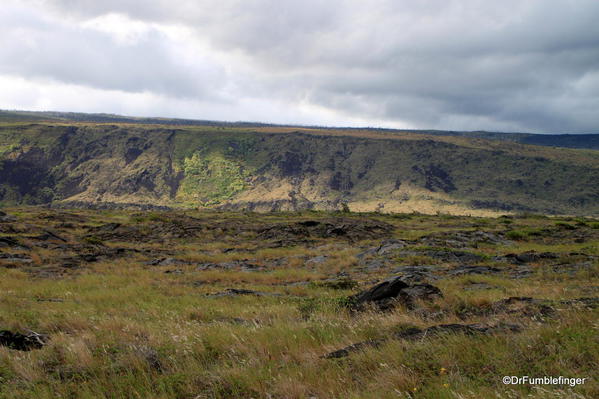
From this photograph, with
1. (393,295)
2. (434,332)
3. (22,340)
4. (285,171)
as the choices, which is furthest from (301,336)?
(285,171)

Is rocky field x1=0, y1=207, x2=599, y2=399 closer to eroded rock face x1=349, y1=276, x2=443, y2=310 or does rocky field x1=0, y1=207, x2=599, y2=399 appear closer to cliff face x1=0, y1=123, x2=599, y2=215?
eroded rock face x1=349, y1=276, x2=443, y2=310

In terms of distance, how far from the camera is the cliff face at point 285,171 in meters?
116

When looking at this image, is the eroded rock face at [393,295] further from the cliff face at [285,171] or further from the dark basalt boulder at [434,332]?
the cliff face at [285,171]

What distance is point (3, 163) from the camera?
12425cm

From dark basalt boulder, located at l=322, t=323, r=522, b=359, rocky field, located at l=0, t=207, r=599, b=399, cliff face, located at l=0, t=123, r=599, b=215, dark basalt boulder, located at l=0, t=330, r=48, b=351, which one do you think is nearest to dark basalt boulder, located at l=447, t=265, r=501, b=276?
rocky field, located at l=0, t=207, r=599, b=399

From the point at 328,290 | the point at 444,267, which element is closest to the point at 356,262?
the point at 444,267

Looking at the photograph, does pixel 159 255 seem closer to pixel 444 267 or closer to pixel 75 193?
pixel 444 267

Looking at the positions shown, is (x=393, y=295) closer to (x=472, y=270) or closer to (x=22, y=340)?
(x=22, y=340)

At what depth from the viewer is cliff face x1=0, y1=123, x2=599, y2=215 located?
116438mm

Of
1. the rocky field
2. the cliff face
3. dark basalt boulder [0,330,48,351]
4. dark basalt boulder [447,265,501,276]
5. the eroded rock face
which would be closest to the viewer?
the rocky field

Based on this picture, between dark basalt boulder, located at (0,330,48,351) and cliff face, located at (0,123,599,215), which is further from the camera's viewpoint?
cliff face, located at (0,123,599,215)

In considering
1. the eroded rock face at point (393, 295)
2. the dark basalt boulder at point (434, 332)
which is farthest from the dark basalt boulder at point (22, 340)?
the eroded rock face at point (393, 295)

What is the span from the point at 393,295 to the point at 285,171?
133207 millimetres

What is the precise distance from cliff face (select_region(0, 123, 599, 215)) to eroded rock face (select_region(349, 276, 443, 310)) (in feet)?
326
